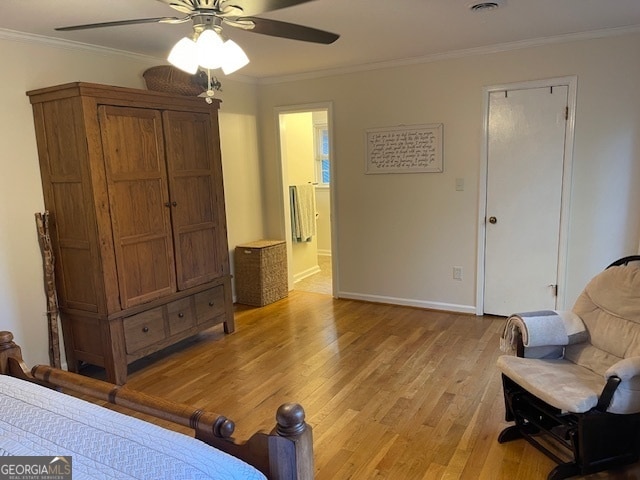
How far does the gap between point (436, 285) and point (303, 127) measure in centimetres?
257

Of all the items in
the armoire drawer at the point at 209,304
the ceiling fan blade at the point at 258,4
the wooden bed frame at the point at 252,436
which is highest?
the ceiling fan blade at the point at 258,4

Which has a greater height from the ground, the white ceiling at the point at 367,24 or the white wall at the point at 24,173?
the white ceiling at the point at 367,24

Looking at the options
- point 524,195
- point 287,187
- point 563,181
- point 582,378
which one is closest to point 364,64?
point 287,187

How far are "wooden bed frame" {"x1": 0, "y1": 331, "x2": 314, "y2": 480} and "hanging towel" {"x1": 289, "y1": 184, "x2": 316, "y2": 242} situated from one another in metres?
4.02

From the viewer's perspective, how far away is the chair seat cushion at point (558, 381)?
1.99 m

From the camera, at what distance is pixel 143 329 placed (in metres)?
3.31

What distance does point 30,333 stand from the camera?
3215mm

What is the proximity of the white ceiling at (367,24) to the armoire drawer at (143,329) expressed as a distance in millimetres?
1902

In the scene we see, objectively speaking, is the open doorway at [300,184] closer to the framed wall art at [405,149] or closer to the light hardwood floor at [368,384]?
the framed wall art at [405,149]

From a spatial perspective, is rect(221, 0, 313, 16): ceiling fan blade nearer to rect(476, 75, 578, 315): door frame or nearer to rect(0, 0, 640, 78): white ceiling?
rect(0, 0, 640, 78): white ceiling

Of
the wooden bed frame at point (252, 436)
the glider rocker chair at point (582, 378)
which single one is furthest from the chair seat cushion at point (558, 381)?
the wooden bed frame at point (252, 436)

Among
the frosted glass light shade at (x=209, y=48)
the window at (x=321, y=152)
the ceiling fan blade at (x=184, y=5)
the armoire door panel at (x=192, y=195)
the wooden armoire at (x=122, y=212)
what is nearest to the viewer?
the ceiling fan blade at (x=184, y=5)

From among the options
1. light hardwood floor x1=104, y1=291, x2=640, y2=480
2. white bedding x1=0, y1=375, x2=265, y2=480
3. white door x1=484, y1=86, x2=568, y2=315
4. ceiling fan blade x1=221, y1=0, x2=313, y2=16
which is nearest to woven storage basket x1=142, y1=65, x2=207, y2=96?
ceiling fan blade x1=221, y1=0, x2=313, y2=16

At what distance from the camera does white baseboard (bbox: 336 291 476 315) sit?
4.42m
